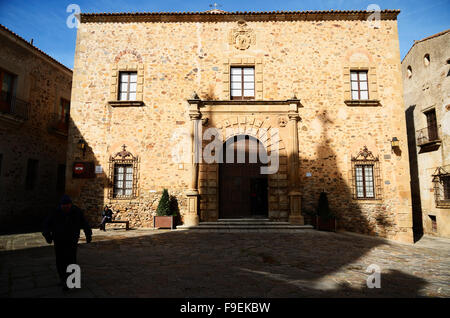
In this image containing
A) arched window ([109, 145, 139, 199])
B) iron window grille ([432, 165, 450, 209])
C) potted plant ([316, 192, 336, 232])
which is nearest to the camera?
potted plant ([316, 192, 336, 232])

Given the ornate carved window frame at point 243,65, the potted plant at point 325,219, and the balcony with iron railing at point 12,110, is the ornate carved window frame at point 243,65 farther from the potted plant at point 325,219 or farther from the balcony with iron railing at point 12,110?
the balcony with iron railing at point 12,110

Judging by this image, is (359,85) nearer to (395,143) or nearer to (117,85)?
(395,143)

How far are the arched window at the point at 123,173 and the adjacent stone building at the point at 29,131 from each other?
13.2 ft

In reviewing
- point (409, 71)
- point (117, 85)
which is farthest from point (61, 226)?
point (409, 71)

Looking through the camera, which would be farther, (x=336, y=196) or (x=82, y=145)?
(x=82, y=145)

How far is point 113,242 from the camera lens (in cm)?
723

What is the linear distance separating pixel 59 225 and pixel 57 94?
12.1 m

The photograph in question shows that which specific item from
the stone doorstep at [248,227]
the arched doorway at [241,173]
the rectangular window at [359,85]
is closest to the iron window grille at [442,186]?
the rectangular window at [359,85]

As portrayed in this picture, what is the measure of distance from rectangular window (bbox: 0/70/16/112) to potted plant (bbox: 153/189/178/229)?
25.8 ft

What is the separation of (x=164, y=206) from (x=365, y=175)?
8206 mm

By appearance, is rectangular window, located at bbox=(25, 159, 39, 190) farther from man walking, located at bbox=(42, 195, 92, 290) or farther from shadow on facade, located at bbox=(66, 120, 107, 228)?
man walking, located at bbox=(42, 195, 92, 290)

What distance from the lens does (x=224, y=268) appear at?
189 inches

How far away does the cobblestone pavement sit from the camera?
3.71 metres

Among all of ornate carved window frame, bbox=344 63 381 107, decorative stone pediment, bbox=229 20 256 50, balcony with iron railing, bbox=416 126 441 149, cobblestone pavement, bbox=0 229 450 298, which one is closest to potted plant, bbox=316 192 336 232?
cobblestone pavement, bbox=0 229 450 298
